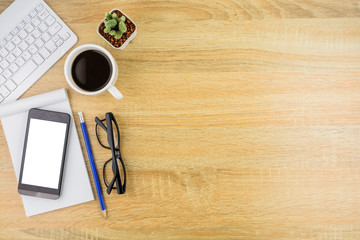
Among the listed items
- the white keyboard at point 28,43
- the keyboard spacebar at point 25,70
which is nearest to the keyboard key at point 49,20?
the white keyboard at point 28,43

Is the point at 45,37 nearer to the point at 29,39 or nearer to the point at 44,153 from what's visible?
the point at 29,39

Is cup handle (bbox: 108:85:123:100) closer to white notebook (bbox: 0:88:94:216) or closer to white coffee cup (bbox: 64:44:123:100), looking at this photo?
→ white coffee cup (bbox: 64:44:123:100)

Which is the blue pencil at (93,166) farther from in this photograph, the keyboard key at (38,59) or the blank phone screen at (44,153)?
the keyboard key at (38,59)

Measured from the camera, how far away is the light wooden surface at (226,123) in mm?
701

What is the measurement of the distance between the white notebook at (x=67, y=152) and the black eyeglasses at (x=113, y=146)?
0.06m

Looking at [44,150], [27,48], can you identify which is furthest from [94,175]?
[27,48]

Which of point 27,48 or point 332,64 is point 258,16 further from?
point 27,48

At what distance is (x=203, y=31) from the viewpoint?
713 mm

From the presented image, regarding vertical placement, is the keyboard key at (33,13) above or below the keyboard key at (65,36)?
above

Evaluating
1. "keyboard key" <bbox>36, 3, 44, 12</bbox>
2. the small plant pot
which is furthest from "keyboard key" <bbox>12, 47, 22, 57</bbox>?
the small plant pot

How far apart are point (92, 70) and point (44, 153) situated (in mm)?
243

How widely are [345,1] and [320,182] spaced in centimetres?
46

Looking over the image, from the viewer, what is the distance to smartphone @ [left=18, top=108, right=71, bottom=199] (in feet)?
2.27

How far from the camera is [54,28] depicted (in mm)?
703
